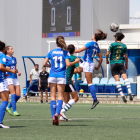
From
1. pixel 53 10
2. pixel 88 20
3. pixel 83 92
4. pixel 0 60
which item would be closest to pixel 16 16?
pixel 53 10

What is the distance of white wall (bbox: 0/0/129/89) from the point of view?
34.7m

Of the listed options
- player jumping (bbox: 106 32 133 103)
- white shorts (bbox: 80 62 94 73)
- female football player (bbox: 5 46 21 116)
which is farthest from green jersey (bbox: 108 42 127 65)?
female football player (bbox: 5 46 21 116)

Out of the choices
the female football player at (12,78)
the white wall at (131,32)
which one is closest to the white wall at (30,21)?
the white wall at (131,32)

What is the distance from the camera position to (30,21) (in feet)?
124

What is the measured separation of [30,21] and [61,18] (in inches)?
175

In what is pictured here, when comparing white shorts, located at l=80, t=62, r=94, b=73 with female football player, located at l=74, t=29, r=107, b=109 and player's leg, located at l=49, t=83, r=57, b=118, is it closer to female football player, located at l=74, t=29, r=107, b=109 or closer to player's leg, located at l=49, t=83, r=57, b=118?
female football player, located at l=74, t=29, r=107, b=109

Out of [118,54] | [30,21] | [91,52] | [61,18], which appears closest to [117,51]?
[118,54]

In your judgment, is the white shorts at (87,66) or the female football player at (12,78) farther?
the female football player at (12,78)

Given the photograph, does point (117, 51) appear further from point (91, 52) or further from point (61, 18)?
point (61, 18)

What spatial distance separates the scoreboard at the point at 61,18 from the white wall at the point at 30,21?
677 millimetres

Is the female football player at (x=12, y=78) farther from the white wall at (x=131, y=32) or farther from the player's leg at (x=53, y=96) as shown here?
the white wall at (x=131, y=32)

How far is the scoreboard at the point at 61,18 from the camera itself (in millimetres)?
34125

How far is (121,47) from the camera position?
11.0 m

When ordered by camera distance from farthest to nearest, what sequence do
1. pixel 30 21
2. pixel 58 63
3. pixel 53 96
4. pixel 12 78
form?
1. pixel 30 21
2. pixel 12 78
3. pixel 53 96
4. pixel 58 63
